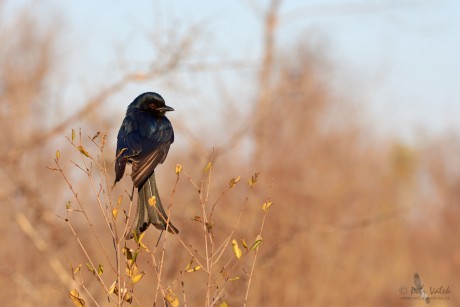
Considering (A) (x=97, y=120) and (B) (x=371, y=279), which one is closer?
(A) (x=97, y=120)

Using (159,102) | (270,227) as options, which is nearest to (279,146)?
(270,227)

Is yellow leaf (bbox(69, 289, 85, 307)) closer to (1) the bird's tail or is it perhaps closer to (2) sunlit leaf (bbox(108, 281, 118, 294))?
(2) sunlit leaf (bbox(108, 281, 118, 294))

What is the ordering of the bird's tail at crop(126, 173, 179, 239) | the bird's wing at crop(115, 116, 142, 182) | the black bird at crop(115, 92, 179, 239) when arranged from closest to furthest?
the bird's tail at crop(126, 173, 179, 239) < the black bird at crop(115, 92, 179, 239) < the bird's wing at crop(115, 116, 142, 182)

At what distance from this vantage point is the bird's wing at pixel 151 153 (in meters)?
3.98

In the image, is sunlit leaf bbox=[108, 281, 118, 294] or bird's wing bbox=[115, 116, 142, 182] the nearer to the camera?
sunlit leaf bbox=[108, 281, 118, 294]

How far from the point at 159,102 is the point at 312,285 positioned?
10.1m

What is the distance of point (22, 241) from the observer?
14938 millimetres

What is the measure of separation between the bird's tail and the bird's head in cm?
47

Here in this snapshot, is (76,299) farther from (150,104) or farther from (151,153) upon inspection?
(150,104)

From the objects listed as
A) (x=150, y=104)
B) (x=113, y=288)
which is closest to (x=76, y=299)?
(x=113, y=288)

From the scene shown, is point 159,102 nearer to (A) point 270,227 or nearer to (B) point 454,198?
(A) point 270,227

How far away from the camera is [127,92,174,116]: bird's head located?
14.5 feet

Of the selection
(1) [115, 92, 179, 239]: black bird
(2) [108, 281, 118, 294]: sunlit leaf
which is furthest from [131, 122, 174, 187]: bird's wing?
(2) [108, 281, 118, 294]: sunlit leaf

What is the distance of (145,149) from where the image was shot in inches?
164
